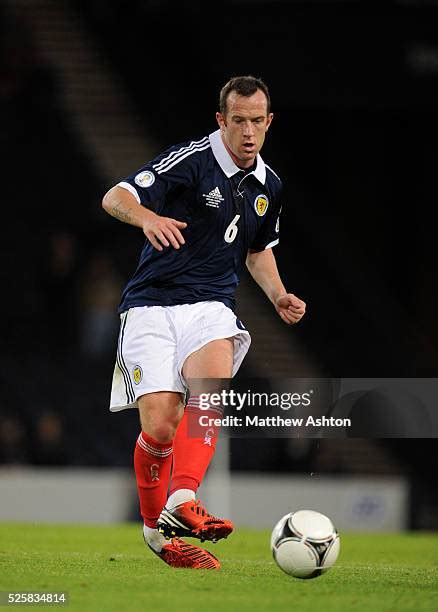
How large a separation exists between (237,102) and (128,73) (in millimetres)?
9587

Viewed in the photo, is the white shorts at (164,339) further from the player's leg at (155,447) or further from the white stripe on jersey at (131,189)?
the white stripe on jersey at (131,189)

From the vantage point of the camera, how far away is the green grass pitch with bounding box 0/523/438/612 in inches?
187

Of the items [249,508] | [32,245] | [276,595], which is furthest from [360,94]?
[276,595]

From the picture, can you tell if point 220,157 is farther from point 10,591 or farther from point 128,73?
point 128,73

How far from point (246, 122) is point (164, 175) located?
444 millimetres

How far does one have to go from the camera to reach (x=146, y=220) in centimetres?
567

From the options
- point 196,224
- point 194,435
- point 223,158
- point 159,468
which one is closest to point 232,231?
point 196,224

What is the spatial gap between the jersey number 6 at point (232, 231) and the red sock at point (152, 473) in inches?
39.1

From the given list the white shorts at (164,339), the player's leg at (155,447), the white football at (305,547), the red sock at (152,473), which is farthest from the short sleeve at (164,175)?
the white football at (305,547)

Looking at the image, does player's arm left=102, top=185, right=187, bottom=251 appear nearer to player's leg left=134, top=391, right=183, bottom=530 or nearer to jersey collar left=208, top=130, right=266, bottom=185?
jersey collar left=208, top=130, right=266, bottom=185

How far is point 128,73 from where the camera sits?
50.8 ft

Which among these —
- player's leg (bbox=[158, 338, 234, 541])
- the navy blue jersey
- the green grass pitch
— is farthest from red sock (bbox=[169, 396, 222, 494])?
the navy blue jersey

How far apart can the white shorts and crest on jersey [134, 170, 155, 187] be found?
0.58 m

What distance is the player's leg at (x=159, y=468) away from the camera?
238 inches
